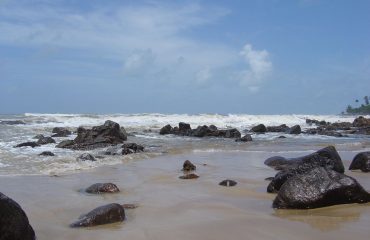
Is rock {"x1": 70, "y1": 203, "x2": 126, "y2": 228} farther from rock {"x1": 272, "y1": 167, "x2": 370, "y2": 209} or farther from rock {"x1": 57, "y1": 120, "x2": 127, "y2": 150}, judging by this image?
rock {"x1": 57, "y1": 120, "x2": 127, "y2": 150}

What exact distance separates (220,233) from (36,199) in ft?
10.3

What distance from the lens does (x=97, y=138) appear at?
17.7 metres

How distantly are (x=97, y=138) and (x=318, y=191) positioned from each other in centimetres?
1297

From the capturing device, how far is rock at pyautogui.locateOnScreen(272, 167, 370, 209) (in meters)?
5.74

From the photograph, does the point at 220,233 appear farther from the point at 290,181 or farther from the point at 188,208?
the point at 290,181

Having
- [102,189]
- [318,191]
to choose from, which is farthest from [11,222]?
[318,191]

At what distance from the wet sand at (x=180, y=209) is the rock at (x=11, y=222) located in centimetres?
42

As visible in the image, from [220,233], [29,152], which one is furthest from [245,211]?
[29,152]

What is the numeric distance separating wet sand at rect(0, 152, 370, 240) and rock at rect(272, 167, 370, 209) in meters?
0.13

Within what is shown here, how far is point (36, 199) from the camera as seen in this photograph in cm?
650

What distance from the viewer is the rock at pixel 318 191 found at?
5.74 meters

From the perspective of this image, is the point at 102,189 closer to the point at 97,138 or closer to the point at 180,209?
the point at 180,209

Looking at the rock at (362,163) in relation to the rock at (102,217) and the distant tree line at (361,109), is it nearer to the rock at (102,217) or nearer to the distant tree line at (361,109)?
the rock at (102,217)

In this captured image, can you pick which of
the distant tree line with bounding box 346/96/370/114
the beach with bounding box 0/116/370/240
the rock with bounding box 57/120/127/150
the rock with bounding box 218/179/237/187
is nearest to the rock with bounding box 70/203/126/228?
the beach with bounding box 0/116/370/240
